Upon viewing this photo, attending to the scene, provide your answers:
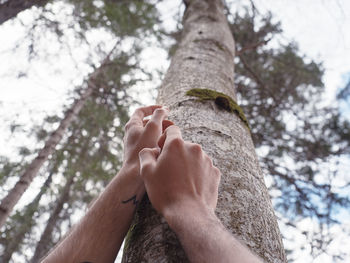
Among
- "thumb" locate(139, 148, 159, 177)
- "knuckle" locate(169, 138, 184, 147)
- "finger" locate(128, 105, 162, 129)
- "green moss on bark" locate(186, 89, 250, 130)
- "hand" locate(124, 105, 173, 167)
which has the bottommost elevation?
"thumb" locate(139, 148, 159, 177)

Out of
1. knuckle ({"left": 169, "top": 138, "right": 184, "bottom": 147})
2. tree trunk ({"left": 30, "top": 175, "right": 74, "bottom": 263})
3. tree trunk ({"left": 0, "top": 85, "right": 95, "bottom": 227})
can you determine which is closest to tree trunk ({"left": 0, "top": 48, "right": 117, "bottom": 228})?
tree trunk ({"left": 0, "top": 85, "right": 95, "bottom": 227})

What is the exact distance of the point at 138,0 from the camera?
5.02 m

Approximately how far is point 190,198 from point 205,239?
0.14m

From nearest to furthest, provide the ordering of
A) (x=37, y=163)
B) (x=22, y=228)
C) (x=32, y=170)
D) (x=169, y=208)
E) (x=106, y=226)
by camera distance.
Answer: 1. (x=169, y=208)
2. (x=106, y=226)
3. (x=32, y=170)
4. (x=37, y=163)
5. (x=22, y=228)

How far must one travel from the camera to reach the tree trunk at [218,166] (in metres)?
0.74

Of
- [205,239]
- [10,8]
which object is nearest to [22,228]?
[10,8]

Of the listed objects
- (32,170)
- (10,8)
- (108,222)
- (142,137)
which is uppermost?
(10,8)

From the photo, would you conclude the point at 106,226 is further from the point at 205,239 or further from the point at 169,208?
the point at 205,239

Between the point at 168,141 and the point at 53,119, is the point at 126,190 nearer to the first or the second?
the point at 168,141

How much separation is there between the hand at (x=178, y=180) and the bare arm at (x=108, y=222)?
0.17 m

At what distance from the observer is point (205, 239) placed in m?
0.61

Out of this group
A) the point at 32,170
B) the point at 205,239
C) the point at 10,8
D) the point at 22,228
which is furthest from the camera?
the point at 22,228

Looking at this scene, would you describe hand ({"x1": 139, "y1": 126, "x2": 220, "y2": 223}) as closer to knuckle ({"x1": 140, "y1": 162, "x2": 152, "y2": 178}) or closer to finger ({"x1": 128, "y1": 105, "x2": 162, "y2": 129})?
knuckle ({"x1": 140, "y1": 162, "x2": 152, "y2": 178})

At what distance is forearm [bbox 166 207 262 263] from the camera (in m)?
0.57
